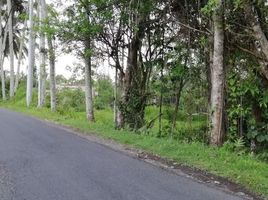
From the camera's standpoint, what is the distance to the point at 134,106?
15.9 m

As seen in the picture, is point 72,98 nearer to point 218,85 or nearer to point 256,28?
point 218,85

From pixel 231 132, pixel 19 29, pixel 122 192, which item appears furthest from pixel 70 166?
pixel 19 29

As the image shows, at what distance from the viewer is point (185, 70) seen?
45.8ft

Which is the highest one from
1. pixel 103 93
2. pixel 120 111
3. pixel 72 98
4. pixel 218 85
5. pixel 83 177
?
pixel 218 85

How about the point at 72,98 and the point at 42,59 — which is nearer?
the point at 42,59

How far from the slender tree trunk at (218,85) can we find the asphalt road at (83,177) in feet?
8.86

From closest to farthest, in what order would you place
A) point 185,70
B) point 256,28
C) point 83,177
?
point 83,177
point 256,28
point 185,70

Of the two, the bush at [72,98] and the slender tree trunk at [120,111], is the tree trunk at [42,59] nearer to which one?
the bush at [72,98]

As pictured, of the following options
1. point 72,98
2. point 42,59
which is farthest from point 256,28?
point 72,98

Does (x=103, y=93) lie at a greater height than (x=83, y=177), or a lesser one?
greater

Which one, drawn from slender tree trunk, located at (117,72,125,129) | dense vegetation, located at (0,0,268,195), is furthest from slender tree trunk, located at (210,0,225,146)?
slender tree trunk, located at (117,72,125,129)

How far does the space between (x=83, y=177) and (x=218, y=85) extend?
4950 millimetres

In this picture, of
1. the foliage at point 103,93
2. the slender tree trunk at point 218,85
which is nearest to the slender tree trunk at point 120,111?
the slender tree trunk at point 218,85

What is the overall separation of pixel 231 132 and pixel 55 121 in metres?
8.72
